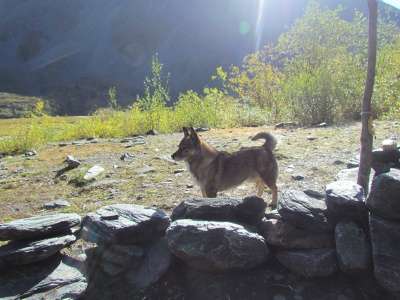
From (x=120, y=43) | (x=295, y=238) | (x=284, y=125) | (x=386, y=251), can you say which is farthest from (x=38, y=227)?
(x=120, y=43)

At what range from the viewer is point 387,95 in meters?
16.0

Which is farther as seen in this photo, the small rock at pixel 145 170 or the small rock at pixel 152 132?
the small rock at pixel 152 132

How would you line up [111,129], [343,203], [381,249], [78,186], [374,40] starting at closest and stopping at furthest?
[381,249], [343,203], [374,40], [78,186], [111,129]

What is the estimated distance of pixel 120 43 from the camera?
172 m

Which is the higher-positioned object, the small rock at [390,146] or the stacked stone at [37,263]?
the small rock at [390,146]

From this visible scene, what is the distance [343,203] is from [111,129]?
14828 millimetres

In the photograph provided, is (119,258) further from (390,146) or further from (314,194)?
(390,146)

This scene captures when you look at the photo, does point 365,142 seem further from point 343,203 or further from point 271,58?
point 271,58

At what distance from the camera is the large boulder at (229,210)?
17.5ft

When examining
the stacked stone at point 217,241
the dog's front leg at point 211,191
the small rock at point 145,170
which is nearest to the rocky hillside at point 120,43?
the small rock at point 145,170

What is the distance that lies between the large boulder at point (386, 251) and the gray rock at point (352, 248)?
0.39 ft

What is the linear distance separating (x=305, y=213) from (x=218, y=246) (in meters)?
1.03

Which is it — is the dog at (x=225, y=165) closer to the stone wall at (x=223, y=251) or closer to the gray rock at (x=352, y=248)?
the stone wall at (x=223, y=251)

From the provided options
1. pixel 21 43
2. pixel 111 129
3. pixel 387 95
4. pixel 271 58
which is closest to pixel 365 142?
pixel 387 95
